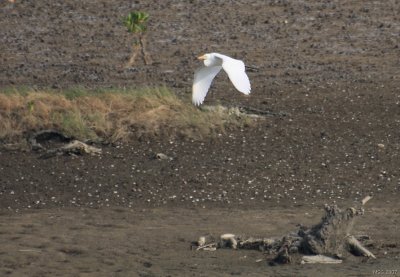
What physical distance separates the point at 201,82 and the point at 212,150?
2.08 ft

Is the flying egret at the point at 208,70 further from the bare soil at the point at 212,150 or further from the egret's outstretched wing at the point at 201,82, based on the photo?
the bare soil at the point at 212,150

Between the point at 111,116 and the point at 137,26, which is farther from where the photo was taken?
the point at 137,26

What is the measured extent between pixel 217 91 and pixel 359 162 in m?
2.78

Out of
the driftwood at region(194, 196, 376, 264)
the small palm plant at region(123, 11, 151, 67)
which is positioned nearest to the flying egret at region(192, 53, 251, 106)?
the driftwood at region(194, 196, 376, 264)

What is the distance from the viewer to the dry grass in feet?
39.9

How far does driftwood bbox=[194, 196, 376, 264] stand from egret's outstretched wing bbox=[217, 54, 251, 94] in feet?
6.28

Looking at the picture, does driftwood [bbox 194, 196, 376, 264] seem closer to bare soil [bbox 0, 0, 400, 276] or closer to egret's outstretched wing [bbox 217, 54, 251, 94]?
bare soil [bbox 0, 0, 400, 276]

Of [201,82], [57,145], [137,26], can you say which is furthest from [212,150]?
[137,26]

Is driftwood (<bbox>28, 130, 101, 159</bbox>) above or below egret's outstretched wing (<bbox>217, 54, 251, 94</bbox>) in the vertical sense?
below

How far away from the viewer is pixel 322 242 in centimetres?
926

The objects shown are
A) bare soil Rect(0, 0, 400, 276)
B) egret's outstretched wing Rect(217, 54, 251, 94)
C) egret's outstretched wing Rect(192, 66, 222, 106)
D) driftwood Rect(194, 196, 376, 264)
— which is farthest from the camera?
egret's outstretched wing Rect(192, 66, 222, 106)

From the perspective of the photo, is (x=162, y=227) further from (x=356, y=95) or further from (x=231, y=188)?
(x=356, y=95)

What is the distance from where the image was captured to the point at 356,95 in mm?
13711

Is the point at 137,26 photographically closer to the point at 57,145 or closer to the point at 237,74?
the point at 57,145
